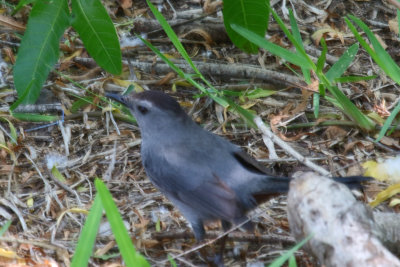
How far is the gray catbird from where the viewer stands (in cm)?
376

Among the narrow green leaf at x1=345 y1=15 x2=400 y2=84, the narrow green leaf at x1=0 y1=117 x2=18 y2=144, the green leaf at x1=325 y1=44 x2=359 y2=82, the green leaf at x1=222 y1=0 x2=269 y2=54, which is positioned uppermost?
the green leaf at x1=222 y1=0 x2=269 y2=54

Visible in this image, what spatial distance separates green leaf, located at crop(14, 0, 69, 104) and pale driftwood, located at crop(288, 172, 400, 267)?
7.06ft

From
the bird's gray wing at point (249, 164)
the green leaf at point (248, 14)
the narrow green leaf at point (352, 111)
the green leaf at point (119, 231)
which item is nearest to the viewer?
the green leaf at point (119, 231)

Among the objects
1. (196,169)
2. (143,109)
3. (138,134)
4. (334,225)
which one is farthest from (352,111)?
(334,225)

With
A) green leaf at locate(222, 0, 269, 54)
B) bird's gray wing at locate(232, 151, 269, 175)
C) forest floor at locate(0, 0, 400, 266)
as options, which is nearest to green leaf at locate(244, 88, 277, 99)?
forest floor at locate(0, 0, 400, 266)

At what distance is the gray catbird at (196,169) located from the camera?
12.3 ft

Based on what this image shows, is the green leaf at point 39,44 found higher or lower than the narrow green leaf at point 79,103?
higher

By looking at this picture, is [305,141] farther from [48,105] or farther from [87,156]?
[48,105]

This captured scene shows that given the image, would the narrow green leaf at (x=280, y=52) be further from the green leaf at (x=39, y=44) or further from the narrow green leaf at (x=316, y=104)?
the green leaf at (x=39, y=44)

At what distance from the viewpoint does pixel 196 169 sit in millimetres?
3900

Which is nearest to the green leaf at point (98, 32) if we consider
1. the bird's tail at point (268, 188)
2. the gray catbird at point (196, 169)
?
the gray catbird at point (196, 169)

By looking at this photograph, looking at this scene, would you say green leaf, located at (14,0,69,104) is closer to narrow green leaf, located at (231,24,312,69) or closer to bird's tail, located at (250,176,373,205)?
narrow green leaf, located at (231,24,312,69)

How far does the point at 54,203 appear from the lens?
14.4 feet

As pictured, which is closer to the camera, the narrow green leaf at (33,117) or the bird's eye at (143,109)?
the bird's eye at (143,109)
